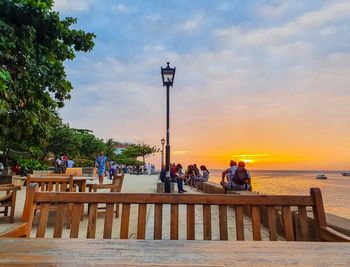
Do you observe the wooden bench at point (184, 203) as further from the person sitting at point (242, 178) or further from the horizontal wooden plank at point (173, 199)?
the person sitting at point (242, 178)

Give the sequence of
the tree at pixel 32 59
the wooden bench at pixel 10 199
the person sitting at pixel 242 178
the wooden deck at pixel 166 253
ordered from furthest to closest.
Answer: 1. the person sitting at pixel 242 178
2. the tree at pixel 32 59
3. the wooden bench at pixel 10 199
4. the wooden deck at pixel 166 253

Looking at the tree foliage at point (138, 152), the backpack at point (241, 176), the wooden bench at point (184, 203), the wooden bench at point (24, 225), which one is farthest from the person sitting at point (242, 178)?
the tree foliage at point (138, 152)

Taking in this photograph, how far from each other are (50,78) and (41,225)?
19.6 feet

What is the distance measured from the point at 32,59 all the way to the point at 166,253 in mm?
7004

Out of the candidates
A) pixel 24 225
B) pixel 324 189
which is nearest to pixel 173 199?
pixel 24 225

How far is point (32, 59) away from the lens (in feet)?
23.9

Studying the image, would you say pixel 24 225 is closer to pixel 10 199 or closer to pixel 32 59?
pixel 10 199

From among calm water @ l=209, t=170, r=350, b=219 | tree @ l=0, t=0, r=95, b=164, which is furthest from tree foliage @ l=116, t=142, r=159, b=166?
tree @ l=0, t=0, r=95, b=164

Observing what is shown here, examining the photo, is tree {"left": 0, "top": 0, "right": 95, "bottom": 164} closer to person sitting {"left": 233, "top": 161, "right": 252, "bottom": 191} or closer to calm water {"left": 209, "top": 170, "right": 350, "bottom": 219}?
person sitting {"left": 233, "top": 161, "right": 252, "bottom": 191}

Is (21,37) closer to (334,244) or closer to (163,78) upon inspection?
(163,78)

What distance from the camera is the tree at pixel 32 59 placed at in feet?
22.7

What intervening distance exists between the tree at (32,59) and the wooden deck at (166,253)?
5475mm


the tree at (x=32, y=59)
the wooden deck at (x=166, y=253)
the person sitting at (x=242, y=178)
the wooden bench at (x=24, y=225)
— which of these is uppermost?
the tree at (x=32, y=59)

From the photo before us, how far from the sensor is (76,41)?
8281 mm
